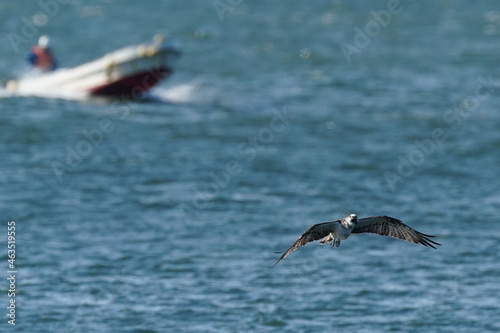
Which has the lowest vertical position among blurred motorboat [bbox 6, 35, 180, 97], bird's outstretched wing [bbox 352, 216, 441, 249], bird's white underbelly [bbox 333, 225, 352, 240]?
bird's white underbelly [bbox 333, 225, 352, 240]

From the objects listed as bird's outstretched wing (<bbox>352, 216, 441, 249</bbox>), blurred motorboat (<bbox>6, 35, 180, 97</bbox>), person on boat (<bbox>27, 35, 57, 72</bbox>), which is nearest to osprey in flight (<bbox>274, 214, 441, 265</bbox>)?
bird's outstretched wing (<bbox>352, 216, 441, 249</bbox>)

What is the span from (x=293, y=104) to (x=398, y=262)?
1598 centimetres

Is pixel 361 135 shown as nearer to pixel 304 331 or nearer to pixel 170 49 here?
pixel 170 49

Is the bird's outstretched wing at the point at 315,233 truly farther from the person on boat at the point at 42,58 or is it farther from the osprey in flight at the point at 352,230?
the person on boat at the point at 42,58

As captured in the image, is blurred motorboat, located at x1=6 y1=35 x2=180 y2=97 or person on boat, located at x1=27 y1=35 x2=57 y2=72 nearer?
blurred motorboat, located at x1=6 y1=35 x2=180 y2=97

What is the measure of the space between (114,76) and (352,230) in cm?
2868

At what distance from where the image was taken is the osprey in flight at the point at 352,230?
18.6 m

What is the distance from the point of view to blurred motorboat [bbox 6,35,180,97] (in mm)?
45938

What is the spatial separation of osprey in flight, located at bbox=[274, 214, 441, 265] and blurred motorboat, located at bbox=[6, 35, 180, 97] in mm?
27147

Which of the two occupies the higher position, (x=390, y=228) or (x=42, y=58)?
(x=42, y=58)

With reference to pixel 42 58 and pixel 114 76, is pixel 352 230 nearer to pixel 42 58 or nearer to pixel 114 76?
pixel 114 76

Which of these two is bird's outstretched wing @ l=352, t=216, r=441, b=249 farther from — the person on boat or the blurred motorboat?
the person on boat

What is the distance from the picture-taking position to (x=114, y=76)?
46.5 metres

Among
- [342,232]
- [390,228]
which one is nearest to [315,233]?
[342,232]
